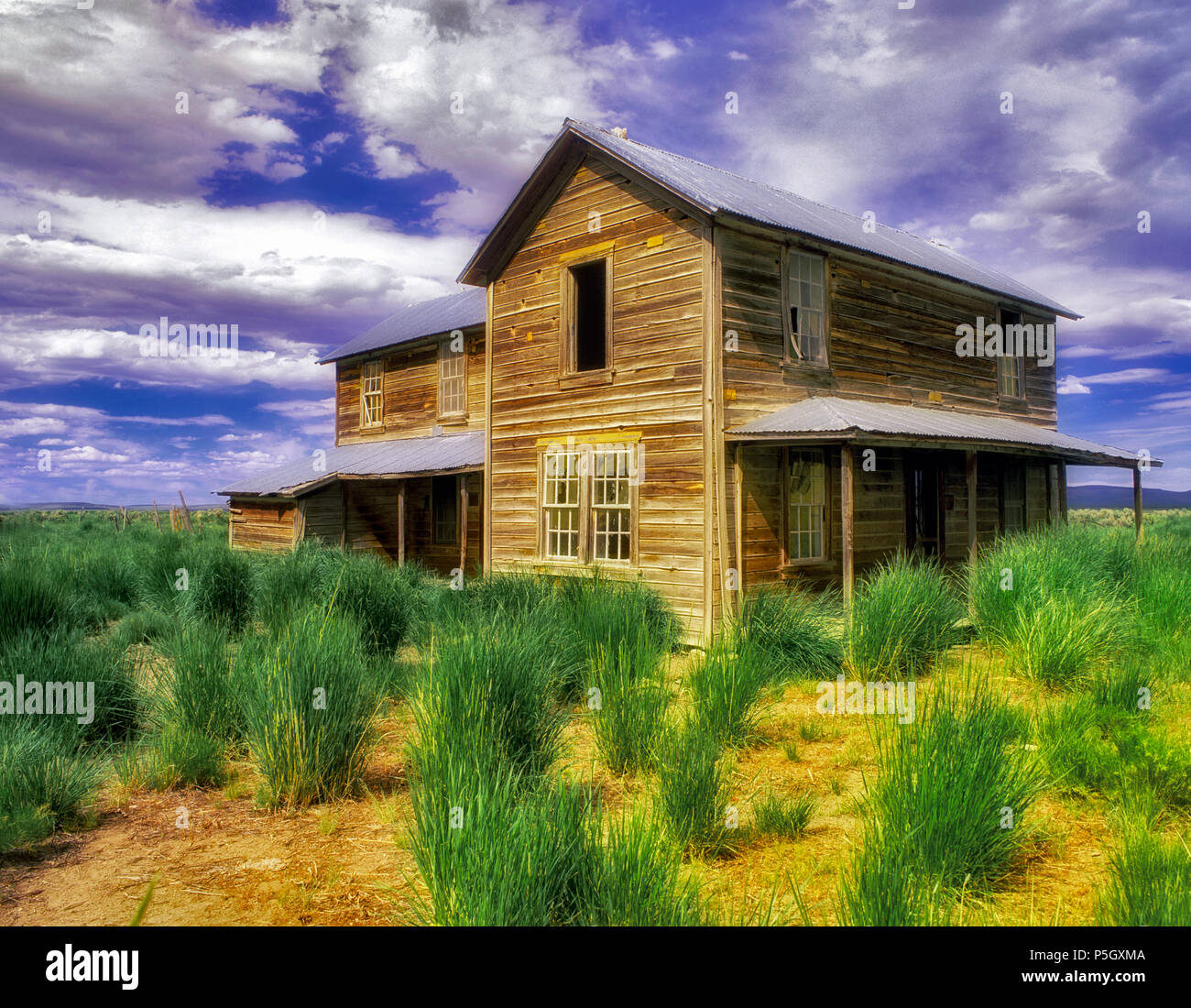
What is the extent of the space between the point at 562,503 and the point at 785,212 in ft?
20.0

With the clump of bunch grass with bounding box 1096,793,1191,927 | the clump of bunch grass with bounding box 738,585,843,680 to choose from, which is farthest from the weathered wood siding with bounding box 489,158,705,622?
the clump of bunch grass with bounding box 1096,793,1191,927

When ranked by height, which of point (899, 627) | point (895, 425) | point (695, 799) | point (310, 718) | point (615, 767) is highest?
point (895, 425)

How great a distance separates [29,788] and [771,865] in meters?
4.50

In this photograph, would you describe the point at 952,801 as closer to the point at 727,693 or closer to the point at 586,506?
the point at 727,693

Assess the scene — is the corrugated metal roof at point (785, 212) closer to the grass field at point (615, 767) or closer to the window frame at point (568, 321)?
the window frame at point (568, 321)

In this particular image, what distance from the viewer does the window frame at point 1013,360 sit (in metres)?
17.1

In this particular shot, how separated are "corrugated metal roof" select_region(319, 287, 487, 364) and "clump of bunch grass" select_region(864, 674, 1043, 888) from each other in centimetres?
1602

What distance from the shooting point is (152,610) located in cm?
1153

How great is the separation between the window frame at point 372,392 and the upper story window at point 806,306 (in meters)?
13.2

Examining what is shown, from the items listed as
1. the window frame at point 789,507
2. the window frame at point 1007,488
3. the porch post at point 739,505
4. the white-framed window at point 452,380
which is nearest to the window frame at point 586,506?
the porch post at point 739,505

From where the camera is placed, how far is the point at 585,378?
13.0 meters

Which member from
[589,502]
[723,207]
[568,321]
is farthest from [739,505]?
[568,321]

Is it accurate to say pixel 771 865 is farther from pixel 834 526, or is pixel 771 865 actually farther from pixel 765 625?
pixel 834 526
